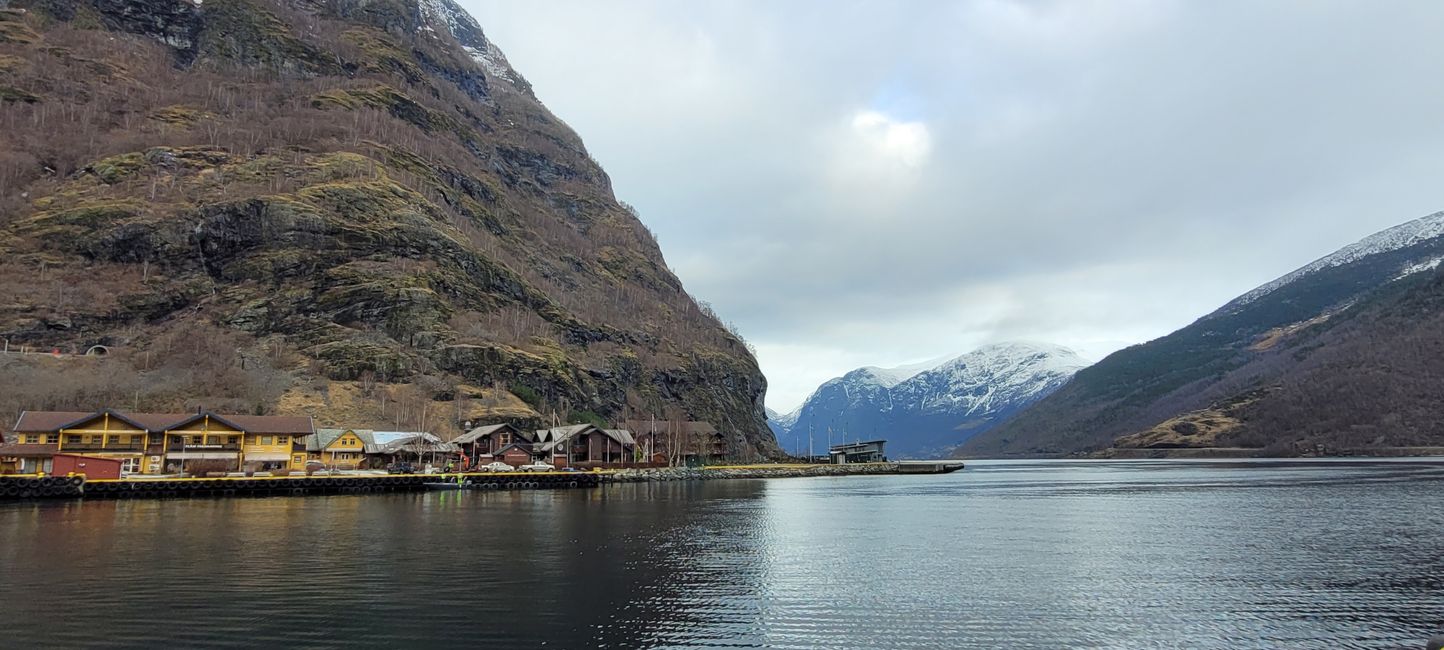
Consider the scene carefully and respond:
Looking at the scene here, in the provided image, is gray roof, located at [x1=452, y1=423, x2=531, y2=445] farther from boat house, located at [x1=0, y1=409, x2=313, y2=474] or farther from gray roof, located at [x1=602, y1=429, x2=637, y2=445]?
boat house, located at [x1=0, y1=409, x2=313, y2=474]

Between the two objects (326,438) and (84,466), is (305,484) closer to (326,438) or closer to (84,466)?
(326,438)

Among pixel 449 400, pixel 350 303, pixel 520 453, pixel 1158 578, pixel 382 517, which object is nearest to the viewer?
pixel 1158 578

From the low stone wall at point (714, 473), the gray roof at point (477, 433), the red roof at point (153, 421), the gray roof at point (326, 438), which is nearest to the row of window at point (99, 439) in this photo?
the red roof at point (153, 421)

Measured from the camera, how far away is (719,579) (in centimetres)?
4003

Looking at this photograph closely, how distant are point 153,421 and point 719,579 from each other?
10660 cm

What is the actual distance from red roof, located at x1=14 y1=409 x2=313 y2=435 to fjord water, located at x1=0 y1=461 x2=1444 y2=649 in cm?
3339

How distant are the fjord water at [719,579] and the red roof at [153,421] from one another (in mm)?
33392

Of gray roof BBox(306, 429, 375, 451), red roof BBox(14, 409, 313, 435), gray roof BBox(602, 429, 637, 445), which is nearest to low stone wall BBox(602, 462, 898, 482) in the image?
gray roof BBox(602, 429, 637, 445)

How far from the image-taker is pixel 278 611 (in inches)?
1208

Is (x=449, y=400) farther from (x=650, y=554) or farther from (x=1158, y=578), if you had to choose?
(x=1158, y=578)

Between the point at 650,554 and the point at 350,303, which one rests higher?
the point at 350,303

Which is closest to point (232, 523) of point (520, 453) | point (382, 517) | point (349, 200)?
point (382, 517)

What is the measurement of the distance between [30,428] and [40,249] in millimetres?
79090

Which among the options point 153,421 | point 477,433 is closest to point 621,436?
point 477,433
